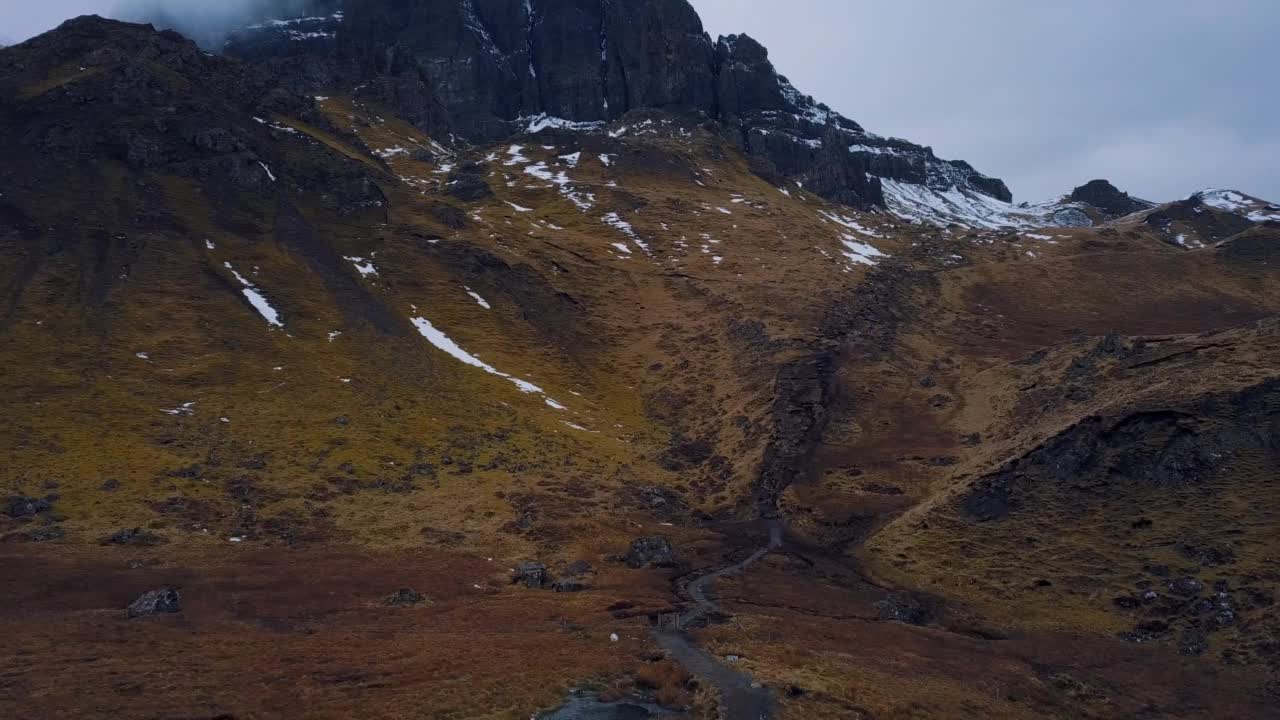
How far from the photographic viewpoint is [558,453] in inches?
3647

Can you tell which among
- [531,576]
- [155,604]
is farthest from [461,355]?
[155,604]

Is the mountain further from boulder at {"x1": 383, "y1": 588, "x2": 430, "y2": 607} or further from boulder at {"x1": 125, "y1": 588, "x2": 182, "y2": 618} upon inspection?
boulder at {"x1": 383, "y1": 588, "x2": 430, "y2": 607}

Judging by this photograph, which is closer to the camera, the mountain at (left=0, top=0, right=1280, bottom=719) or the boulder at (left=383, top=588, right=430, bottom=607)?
the mountain at (left=0, top=0, right=1280, bottom=719)

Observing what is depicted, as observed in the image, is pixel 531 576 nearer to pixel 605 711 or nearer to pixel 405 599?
pixel 405 599

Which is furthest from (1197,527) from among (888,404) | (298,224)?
(298,224)

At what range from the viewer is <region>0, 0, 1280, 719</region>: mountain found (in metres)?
41.0

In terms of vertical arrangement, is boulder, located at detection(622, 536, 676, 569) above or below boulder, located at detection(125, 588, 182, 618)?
above

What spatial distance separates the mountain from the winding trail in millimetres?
307

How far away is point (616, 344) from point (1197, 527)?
89373 mm

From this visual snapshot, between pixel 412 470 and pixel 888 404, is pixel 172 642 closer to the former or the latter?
pixel 412 470

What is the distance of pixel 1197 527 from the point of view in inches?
2191

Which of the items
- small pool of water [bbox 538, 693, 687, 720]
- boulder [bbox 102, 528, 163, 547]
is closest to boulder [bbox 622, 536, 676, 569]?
small pool of water [bbox 538, 693, 687, 720]

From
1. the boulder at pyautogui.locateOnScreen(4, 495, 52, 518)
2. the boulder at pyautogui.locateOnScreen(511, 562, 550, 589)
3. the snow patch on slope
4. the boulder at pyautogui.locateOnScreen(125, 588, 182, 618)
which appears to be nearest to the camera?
the boulder at pyautogui.locateOnScreen(125, 588, 182, 618)

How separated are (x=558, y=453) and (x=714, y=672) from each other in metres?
55.4
